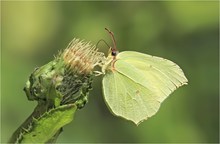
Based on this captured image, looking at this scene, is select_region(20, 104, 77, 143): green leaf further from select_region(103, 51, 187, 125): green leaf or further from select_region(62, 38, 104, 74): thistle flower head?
select_region(103, 51, 187, 125): green leaf

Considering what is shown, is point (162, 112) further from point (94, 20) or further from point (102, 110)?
point (94, 20)

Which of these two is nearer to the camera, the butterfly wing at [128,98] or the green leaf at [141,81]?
the butterfly wing at [128,98]

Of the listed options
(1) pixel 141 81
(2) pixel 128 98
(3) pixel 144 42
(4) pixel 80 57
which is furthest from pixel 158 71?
(3) pixel 144 42

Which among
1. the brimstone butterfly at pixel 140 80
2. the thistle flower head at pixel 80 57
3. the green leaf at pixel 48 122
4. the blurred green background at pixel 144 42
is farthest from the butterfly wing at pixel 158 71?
the green leaf at pixel 48 122

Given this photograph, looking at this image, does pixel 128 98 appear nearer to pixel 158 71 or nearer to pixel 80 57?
pixel 158 71

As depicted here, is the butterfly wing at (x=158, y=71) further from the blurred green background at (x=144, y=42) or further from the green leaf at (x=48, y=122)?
the green leaf at (x=48, y=122)
